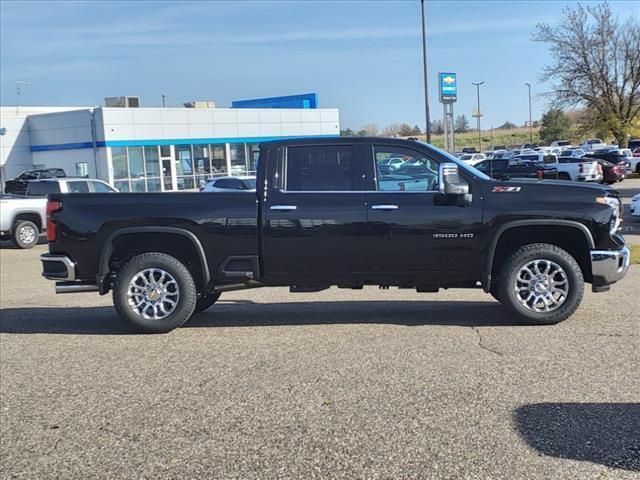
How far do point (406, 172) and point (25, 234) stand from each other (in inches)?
583

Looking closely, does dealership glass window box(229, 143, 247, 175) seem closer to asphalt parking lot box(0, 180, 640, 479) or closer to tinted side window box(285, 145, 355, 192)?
asphalt parking lot box(0, 180, 640, 479)

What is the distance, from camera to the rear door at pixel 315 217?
7.25 metres

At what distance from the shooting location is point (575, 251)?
24.7 feet

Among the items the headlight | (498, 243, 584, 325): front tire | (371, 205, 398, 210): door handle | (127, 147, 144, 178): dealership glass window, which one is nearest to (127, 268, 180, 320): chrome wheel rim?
(371, 205, 398, 210): door handle

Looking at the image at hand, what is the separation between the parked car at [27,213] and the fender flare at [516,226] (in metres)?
14.2

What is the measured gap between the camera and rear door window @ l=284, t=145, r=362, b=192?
738 cm

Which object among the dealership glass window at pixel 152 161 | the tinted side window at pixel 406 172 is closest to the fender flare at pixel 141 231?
the tinted side window at pixel 406 172

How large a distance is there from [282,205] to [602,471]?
4224mm

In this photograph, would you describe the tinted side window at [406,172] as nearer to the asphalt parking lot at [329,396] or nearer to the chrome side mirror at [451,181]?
the chrome side mirror at [451,181]

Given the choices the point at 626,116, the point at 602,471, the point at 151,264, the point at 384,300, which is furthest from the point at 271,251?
the point at 626,116

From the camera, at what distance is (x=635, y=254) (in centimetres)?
1315

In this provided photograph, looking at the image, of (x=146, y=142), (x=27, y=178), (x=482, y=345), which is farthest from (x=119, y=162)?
(x=482, y=345)

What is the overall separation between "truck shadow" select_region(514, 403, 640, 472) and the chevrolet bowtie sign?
135 feet

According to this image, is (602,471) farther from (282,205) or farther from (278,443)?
(282,205)
